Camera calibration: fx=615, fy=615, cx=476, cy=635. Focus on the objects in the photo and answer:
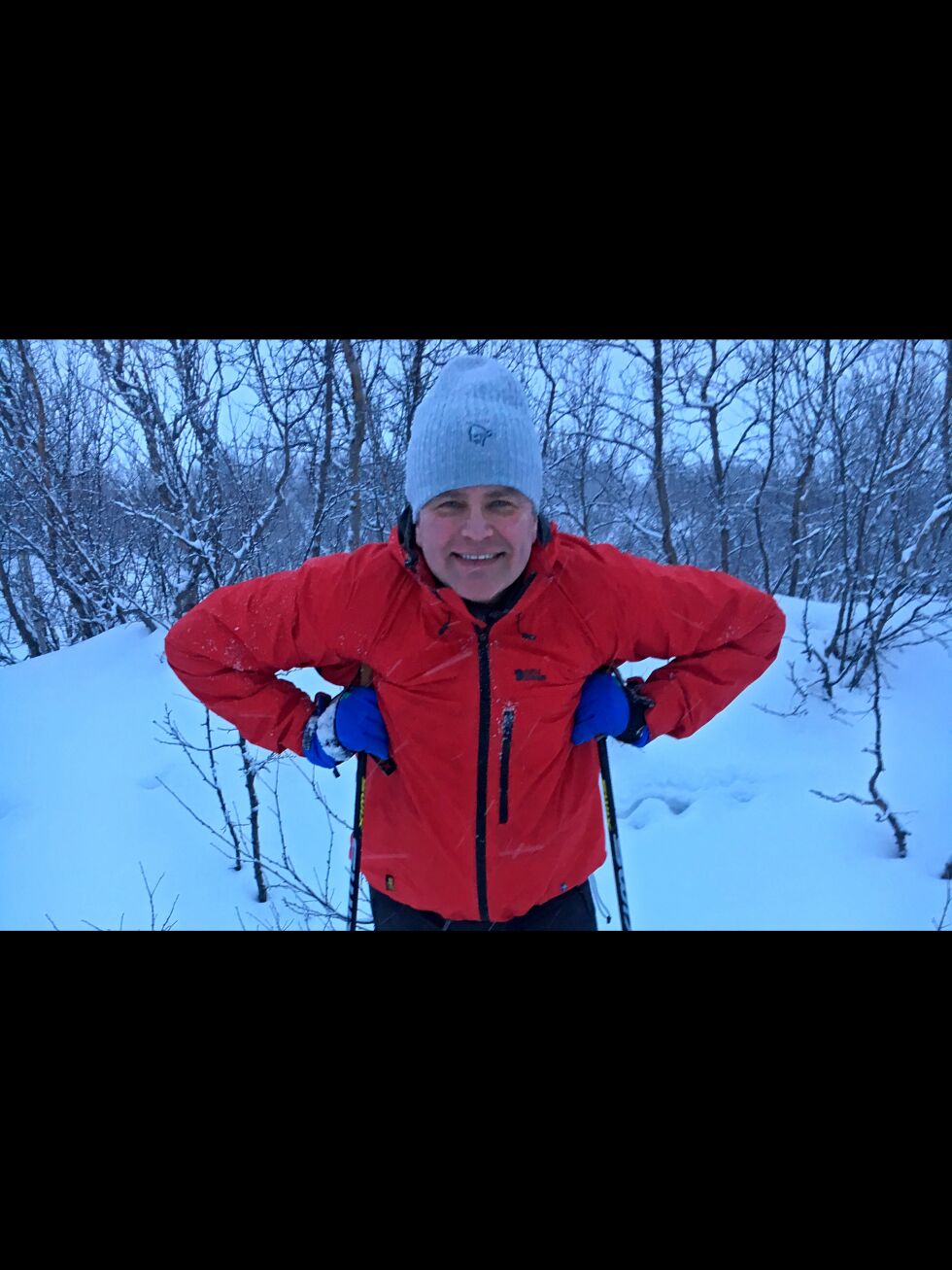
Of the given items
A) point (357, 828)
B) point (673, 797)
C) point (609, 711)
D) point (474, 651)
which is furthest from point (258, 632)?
point (673, 797)

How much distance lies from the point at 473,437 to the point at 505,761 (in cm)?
81

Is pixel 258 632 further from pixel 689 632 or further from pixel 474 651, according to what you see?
pixel 689 632

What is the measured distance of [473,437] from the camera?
4.72 ft

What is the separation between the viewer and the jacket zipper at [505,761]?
1.57 m

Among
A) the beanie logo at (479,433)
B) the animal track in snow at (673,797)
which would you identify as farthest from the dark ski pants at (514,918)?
the animal track in snow at (673,797)

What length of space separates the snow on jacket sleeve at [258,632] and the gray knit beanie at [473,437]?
0.99ft

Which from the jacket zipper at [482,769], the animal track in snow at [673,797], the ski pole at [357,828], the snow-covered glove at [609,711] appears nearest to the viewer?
the jacket zipper at [482,769]

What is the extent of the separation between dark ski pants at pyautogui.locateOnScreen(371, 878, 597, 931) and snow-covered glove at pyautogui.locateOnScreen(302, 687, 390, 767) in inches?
18.4

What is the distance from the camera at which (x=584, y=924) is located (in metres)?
1.88

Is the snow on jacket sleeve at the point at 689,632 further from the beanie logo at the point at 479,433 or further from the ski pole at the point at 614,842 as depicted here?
the beanie logo at the point at 479,433

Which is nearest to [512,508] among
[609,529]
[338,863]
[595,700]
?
[595,700]

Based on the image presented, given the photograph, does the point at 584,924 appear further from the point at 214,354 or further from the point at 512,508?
the point at 214,354

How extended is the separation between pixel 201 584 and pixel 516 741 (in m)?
3.94

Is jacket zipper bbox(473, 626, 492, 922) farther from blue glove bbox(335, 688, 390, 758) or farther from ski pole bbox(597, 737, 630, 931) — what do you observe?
ski pole bbox(597, 737, 630, 931)
